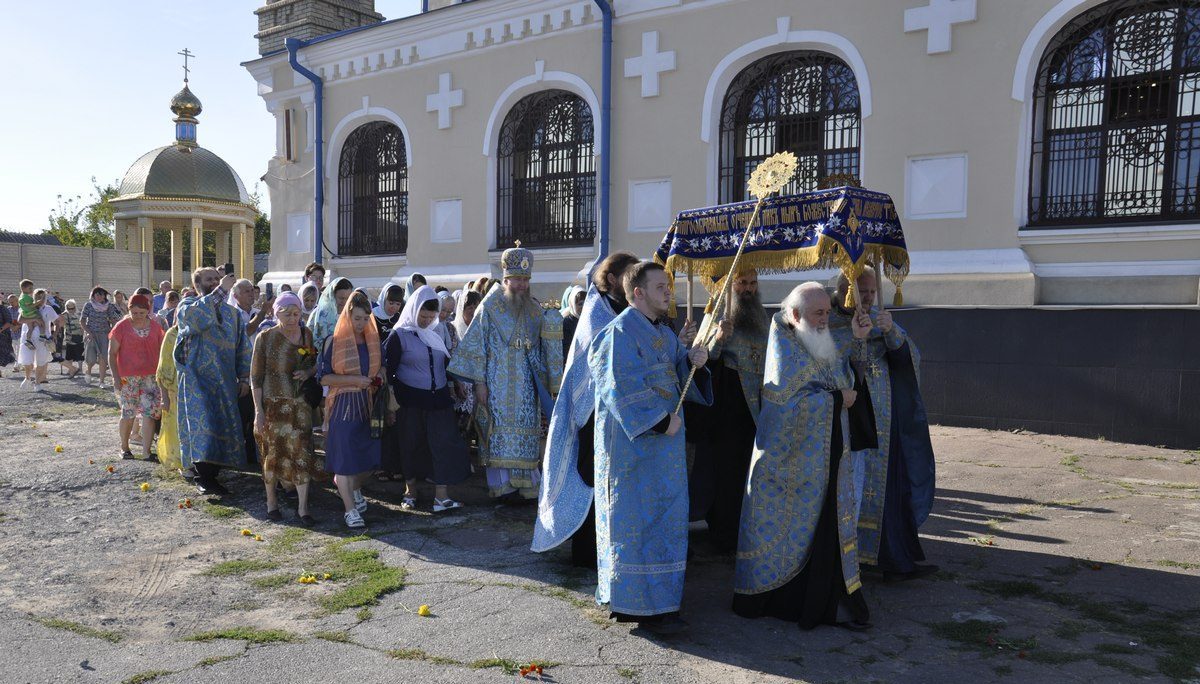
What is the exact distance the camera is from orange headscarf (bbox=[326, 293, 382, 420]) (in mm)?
6016

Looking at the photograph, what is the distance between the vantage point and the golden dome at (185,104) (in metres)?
39.3

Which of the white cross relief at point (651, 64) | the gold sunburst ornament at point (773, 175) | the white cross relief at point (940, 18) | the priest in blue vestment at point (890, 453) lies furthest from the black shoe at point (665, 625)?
the white cross relief at point (651, 64)

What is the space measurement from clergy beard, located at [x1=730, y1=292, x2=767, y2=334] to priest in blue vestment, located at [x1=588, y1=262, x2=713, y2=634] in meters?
1.05

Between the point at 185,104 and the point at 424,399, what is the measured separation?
38.2 m

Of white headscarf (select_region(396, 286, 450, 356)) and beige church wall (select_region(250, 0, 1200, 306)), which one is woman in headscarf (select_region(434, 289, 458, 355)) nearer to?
white headscarf (select_region(396, 286, 450, 356))

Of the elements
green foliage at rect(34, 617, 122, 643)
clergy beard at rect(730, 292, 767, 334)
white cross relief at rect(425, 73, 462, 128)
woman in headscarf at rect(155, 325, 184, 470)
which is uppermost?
white cross relief at rect(425, 73, 462, 128)

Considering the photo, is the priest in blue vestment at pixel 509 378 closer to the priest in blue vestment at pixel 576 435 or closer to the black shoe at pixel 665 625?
the priest in blue vestment at pixel 576 435

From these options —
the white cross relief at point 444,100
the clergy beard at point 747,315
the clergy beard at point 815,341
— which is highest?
the white cross relief at point 444,100

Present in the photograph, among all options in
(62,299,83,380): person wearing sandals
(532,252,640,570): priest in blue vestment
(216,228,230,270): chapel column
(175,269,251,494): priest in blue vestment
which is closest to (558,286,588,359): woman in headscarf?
(532,252,640,570): priest in blue vestment

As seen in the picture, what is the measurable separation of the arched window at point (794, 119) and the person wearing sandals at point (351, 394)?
6393mm

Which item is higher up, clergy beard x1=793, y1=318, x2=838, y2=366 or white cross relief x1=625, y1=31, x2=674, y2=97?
white cross relief x1=625, y1=31, x2=674, y2=97

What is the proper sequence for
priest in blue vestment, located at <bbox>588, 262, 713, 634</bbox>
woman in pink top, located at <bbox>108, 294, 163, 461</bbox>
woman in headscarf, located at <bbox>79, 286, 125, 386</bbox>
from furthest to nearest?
1. woman in headscarf, located at <bbox>79, 286, 125, 386</bbox>
2. woman in pink top, located at <bbox>108, 294, 163, 461</bbox>
3. priest in blue vestment, located at <bbox>588, 262, 713, 634</bbox>

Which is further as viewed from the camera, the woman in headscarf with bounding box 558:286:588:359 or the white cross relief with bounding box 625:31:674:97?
the white cross relief with bounding box 625:31:674:97

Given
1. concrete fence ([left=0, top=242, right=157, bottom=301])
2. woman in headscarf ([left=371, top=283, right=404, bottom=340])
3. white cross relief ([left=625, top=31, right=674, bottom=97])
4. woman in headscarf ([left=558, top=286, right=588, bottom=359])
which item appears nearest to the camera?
woman in headscarf ([left=558, top=286, right=588, bottom=359])
